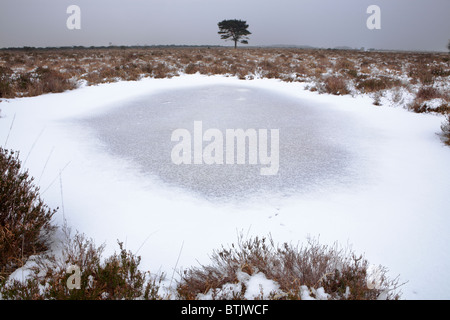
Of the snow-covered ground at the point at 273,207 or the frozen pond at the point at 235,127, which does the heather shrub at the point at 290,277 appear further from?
the frozen pond at the point at 235,127

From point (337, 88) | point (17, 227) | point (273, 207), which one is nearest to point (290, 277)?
point (273, 207)

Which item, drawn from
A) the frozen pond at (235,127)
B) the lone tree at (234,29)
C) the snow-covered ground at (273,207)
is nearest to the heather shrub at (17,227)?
the snow-covered ground at (273,207)

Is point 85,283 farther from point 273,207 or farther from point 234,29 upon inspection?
point 234,29

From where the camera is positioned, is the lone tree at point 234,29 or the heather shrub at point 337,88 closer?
the heather shrub at point 337,88

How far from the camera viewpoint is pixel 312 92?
949 cm

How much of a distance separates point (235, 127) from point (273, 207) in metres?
2.86

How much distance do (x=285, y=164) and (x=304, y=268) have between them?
2.06m

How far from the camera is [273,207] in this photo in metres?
2.73

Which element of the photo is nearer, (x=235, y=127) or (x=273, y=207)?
(x=273, y=207)

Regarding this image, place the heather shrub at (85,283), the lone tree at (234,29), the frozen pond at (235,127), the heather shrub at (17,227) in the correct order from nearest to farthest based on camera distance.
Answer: the heather shrub at (85,283), the heather shrub at (17,227), the frozen pond at (235,127), the lone tree at (234,29)

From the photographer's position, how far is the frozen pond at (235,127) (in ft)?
10.6

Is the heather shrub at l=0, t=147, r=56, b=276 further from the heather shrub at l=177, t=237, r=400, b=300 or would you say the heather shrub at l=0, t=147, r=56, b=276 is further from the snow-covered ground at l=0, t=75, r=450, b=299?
the heather shrub at l=177, t=237, r=400, b=300

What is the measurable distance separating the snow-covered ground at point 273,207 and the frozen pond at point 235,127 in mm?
137
